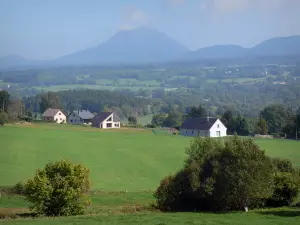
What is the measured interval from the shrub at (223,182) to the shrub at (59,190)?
4099 millimetres

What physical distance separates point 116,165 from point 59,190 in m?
18.9

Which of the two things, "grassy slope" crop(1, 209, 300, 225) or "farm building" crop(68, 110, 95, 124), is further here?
"farm building" crop(68, 110, 95, 124)

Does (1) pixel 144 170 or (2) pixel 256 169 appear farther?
(1) pixel 144 170

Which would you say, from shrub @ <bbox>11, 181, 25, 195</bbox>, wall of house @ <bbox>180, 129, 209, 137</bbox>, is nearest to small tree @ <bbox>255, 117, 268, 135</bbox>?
wall of house @ <bbox>180, 129, 209, 137</bbox>

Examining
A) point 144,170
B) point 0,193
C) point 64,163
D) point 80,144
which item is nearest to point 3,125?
point 80,144

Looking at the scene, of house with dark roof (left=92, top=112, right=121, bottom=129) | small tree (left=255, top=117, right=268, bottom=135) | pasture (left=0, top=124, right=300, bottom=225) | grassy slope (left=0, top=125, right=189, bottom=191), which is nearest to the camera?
pasture (left=0, top=124, right=300, bottom=225)

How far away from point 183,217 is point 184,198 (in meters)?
3.92

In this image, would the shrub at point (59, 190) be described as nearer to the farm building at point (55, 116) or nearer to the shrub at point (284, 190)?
the shrub at point (284, 190)

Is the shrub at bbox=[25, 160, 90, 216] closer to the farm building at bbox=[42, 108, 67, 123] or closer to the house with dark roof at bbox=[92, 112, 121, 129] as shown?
the house with dark roof at bbox=[92, 112, 121, 129]

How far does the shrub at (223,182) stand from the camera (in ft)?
75.3

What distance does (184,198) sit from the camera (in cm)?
2430

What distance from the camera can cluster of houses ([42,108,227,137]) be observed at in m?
66.8

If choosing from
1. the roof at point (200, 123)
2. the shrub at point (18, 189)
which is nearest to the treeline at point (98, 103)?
the roof at point (200, 123)

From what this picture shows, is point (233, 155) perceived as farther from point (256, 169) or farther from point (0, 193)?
point (0, 193)
